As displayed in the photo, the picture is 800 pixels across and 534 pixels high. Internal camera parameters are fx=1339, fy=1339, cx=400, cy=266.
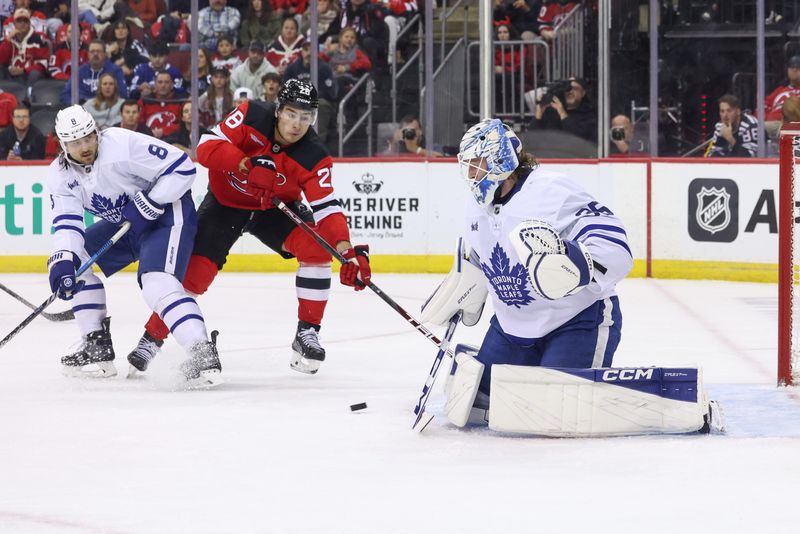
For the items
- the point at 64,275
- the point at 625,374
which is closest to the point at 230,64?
the point at 64,275

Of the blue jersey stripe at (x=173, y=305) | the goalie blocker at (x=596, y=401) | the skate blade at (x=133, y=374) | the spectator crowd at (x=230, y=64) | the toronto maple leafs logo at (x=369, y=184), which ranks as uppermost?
the spectator crowd at (x=230, y=64)

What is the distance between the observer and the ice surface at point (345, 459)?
99.6 inches

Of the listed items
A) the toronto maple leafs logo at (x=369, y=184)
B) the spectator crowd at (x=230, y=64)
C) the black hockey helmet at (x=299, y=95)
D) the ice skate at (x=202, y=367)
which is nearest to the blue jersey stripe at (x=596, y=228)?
the black hockey helmet at (x=299, y=95)

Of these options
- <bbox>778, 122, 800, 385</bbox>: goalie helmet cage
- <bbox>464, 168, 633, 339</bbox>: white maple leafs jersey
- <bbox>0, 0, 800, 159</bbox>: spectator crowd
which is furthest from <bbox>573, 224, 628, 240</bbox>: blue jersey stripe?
<bbox>0, 0, 800, 159</bbox>: spectator crowd

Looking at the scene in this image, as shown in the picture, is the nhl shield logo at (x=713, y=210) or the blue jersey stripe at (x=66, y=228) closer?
the blue jersey stripe at (x=66, y=228)

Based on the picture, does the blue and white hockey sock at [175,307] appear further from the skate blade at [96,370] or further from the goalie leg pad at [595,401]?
the goalie leg pad at [595,401]

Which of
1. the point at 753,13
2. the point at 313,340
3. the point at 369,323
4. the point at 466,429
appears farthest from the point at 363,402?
the point at 753,13

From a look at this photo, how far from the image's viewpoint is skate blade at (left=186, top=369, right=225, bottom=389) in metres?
4.10

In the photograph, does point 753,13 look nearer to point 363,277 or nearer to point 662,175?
point 662,175

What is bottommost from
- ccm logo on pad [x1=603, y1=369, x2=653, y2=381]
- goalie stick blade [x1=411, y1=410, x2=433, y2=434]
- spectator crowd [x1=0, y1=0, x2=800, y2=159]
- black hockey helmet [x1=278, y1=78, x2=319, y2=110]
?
goalie stick blade [x1=411, y1=410, x2=433, y2=434]

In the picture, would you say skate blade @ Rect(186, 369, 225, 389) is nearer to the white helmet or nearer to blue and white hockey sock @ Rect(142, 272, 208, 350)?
blue and white hockey sock @ Rect(142, 272, 208, 350)

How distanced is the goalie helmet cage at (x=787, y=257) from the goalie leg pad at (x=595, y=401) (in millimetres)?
941

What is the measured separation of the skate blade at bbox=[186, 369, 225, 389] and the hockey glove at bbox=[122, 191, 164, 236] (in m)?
0.52

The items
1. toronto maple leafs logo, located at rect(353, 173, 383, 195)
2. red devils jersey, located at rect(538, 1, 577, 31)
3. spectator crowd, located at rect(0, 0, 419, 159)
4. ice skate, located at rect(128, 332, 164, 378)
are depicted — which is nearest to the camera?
ice skate, located at rect(128, 332, 164, 378)
